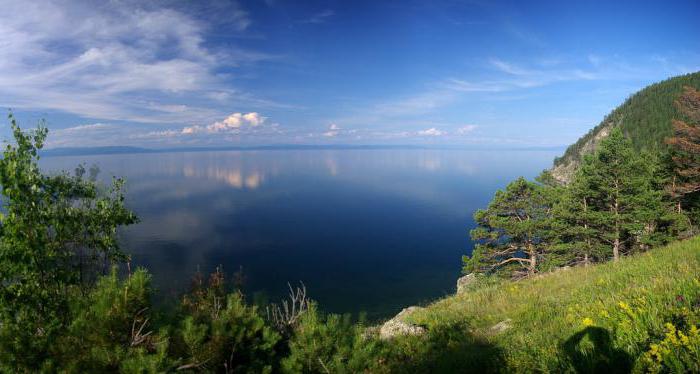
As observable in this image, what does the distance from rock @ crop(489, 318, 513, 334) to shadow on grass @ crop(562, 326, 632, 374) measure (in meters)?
2.71

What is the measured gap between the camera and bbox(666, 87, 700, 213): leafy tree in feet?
72.7

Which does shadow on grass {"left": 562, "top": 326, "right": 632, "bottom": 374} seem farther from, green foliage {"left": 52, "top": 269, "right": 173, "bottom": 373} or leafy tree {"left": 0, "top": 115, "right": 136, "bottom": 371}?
leafy tree {"left": 0, "top": 115, "right": 136, "bottom": 371}

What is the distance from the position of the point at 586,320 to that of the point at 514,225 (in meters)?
25.6

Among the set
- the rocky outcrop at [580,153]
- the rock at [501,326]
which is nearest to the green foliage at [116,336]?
the rock at [501,326]

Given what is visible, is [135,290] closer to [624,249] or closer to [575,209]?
[575,209]

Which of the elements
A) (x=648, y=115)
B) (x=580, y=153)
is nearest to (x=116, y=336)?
(x=648, y=115)

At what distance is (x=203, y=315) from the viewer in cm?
580

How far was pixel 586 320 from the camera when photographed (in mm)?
5801

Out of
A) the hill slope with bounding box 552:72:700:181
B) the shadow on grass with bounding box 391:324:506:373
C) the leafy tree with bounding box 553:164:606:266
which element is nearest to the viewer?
the shadow on grass with bounding box 391:324:506:373

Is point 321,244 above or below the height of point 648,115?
below

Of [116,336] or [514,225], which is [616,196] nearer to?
[514,225]

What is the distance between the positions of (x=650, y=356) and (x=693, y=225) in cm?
3391

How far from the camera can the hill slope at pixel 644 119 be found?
14112 centimetres

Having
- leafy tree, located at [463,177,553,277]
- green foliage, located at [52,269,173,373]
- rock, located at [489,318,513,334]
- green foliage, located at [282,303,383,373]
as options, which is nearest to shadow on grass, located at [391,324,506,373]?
rock, located at [489,318,513,334]
